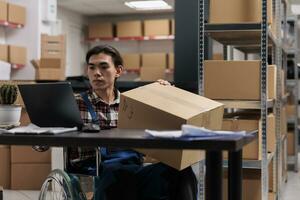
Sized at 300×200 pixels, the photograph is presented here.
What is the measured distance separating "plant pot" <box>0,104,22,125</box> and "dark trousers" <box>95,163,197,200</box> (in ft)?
1.51

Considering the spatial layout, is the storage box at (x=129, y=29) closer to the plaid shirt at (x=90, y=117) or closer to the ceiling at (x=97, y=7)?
the ceiling at (x=97, y=7)

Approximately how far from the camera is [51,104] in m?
1.76

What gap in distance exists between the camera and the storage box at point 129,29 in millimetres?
10023

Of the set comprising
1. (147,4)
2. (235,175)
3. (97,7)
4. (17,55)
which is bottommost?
(235,175)

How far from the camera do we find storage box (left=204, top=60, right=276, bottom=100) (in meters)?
2.94

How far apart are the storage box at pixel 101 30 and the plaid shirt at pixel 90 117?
25.1 feet

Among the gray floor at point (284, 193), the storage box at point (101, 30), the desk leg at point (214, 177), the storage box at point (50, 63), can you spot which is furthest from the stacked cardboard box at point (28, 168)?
the storage box at point (101, 30)

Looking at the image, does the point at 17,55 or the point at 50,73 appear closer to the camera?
the point at 50,73

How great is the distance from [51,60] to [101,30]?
4.33 metres

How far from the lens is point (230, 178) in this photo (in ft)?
5.95

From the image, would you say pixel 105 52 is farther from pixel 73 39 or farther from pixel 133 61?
pixel 73 39

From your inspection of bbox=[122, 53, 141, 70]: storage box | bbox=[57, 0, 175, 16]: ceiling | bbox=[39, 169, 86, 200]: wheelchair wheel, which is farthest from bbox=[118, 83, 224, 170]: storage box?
bbox=[122, 53, 141, 70]: storage box

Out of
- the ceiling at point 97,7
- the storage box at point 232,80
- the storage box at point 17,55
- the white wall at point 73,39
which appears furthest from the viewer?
the white wall at point 73,39

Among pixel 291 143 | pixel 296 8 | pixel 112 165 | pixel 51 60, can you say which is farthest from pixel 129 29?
pixel 112 165
